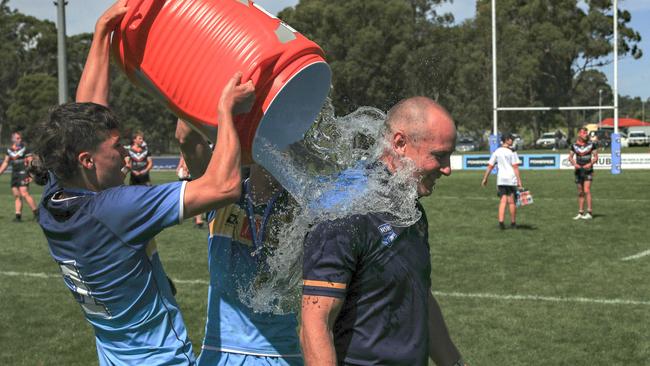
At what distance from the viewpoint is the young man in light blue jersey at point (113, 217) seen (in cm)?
266

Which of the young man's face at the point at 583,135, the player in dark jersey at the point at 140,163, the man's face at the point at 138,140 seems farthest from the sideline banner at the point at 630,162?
the player in dark jersey at the point at 140,163

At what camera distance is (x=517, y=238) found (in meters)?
13.8

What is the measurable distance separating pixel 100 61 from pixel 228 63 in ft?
2.90

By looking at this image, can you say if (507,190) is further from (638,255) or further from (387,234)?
(387,234)

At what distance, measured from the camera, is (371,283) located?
2506mm

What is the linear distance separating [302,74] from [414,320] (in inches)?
36.0

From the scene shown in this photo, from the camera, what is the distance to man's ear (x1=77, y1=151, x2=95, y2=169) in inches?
108

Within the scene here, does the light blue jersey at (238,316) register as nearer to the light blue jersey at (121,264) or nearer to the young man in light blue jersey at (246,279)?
the young man in light blue jersey at (246,279)

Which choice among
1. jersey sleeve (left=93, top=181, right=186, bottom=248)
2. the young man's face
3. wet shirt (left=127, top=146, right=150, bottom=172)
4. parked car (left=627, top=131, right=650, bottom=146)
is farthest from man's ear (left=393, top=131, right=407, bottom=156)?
parked car (left=627, top=131, right=650, bottom=146)

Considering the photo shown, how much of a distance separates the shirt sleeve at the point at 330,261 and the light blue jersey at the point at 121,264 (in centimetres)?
54

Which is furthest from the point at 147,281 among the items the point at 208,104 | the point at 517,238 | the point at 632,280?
the point at 517,238

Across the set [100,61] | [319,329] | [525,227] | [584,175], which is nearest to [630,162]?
[584,175]

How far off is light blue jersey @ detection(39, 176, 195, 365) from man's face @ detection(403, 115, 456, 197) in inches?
32.0

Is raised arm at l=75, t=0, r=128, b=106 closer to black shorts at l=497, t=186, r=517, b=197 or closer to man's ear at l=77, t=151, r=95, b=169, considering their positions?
man's ear at l=77, t=151, r=95, b=169
